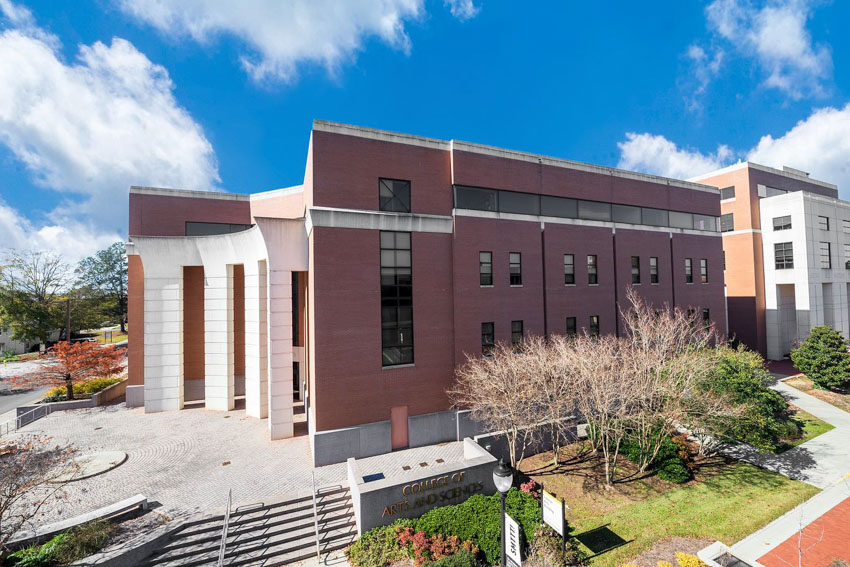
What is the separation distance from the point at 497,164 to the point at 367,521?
64.8ft

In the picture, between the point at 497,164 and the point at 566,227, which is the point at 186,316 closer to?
the point at 497,164

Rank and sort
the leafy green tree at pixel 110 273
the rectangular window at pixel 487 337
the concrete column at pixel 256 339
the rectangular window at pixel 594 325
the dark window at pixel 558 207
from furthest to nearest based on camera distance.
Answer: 1. the leafy green tree at pixel 110 273
2. the rectangular window at pixel 594 325
3. the dark window at pixel 558 207
4. the concrete column at pixel 256 339
5. the rectangular window at pixel 487 337

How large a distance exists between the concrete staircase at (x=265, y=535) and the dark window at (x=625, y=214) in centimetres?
2565

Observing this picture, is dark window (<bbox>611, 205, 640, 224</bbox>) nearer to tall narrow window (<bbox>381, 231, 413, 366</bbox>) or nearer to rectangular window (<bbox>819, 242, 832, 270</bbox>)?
tall narrow window (<bbox>381, 231, 413, 366</bbox>)

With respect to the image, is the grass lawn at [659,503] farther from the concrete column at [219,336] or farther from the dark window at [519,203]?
the concrete column at [219,336]

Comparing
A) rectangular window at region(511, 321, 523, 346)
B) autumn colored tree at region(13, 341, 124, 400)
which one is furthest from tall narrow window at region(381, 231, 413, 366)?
autumn colored tree at region(13, 341, 124, 400)

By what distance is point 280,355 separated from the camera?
20.1 metres

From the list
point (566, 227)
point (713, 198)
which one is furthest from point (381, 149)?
point (713, 198)

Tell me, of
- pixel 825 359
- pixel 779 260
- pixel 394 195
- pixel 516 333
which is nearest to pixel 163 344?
pixel 394 195

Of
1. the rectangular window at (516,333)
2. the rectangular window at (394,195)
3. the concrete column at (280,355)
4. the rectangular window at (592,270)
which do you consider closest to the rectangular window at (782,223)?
the rectangular window at (592,270)

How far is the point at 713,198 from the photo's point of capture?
31.4m

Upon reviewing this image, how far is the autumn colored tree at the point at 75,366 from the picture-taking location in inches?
992

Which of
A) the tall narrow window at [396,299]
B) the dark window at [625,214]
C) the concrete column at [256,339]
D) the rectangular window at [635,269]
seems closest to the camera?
the tall narrow window at [396,299]

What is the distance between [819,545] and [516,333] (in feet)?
46.3
